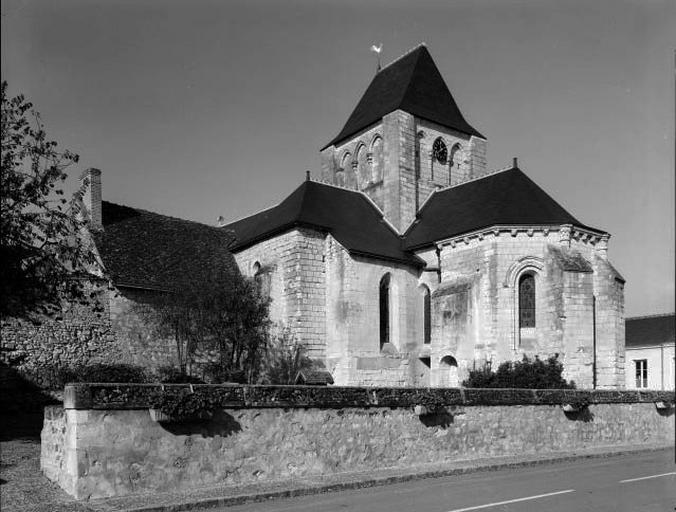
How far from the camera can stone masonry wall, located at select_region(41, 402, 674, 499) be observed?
1043cm

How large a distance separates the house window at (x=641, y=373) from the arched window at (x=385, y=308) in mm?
26843

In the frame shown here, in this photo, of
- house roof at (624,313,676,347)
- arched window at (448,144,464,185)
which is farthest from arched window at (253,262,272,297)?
house roof at (624,313,676,347)

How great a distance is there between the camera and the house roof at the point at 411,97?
3569 cm

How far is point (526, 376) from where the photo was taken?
2402 centimetres

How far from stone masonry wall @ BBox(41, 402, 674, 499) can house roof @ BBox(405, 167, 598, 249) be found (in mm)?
10550

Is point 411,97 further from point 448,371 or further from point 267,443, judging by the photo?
point 267,443

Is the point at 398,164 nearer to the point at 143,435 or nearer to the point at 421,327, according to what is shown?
the point at 421,327

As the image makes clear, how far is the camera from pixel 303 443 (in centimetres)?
1277

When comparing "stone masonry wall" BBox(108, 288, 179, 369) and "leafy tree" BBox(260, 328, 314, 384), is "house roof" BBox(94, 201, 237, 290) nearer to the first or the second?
"stone masonry wall" BBox(108, 288, 179, 369)

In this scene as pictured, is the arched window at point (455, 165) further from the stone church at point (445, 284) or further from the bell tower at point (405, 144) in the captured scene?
the stone church at point (445, 284)

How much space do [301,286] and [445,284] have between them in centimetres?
590

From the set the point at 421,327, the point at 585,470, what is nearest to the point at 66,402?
the point at 585,470

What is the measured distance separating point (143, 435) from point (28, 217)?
5.52 m

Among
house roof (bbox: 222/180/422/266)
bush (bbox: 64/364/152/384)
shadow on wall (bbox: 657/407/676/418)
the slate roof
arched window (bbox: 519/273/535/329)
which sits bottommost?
shadow on wall (bbox: 657/407/676/418)
